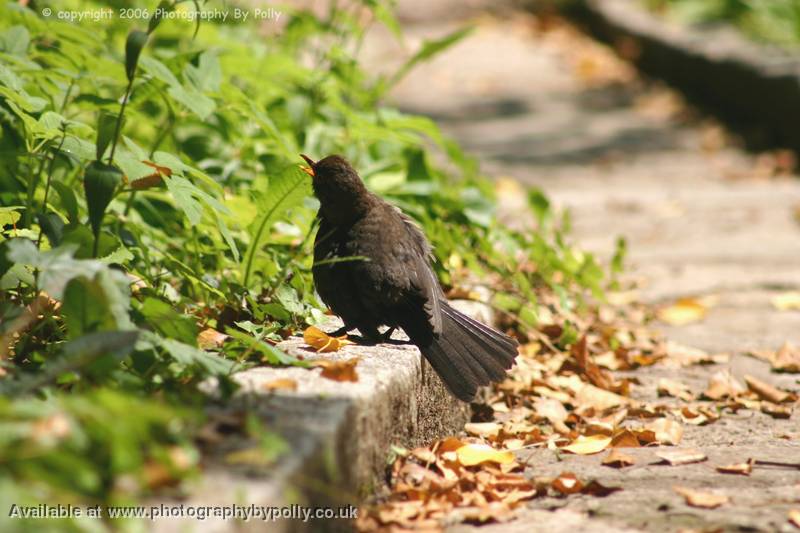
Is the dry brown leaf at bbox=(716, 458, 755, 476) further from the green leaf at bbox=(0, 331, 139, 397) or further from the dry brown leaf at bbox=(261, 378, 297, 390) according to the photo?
the green leaf at bbox=(0, 331, 139, 397)

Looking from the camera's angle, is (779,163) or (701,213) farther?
(779,163)

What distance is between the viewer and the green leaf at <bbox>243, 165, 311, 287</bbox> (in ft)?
9.56

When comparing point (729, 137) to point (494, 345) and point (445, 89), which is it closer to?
point (445, 89)

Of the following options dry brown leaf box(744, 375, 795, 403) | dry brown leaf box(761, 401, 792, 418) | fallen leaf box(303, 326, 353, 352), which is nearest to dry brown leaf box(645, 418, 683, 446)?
dry brown leaf box(761, 401, 792, 418)

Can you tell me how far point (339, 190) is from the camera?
10.1 ft

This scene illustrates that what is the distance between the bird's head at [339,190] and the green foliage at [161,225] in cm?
15

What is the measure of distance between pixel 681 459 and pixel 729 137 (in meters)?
6.52

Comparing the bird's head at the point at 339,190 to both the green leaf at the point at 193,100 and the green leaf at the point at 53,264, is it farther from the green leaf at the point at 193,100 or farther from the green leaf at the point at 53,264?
the green leaf at the point at 53,264

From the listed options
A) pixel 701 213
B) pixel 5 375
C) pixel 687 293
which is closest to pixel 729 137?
pixel 701 213

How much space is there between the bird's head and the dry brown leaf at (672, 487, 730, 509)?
4.02 feet

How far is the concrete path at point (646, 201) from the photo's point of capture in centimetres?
249

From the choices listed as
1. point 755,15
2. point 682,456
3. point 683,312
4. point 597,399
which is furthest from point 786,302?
point 755,15

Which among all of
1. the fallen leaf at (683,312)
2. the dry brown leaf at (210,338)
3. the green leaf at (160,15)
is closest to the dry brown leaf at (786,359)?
the fallen leaf at (683,312)

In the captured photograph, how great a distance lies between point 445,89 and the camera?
1034 centimetres
